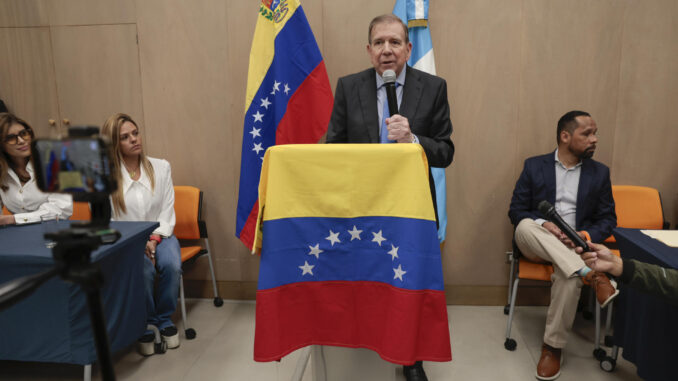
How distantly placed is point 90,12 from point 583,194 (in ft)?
13.6

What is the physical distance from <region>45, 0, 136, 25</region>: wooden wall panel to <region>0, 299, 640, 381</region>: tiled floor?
104 inches

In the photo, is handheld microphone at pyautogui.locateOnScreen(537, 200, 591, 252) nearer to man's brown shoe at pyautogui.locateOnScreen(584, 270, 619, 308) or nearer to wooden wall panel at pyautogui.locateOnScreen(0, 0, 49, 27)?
man's brown shoe at pyautogui.locateOnScreen(584, 270, 619, 308)

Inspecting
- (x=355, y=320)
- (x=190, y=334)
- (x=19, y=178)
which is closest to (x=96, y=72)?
(x=19, y=178)

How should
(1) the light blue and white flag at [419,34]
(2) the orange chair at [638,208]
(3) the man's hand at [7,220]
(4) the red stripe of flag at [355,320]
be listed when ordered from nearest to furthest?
(4) the red stripe of flag at [355,320], (3) the man's hand at [7,220], (1) the light blue and white flag at [419,34], (2) the orange chair at [638,208]

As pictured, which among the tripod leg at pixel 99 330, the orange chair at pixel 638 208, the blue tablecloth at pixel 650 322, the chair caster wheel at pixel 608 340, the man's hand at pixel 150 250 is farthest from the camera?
the orange chair at pixel 638 208

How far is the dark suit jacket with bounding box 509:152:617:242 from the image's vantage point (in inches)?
108

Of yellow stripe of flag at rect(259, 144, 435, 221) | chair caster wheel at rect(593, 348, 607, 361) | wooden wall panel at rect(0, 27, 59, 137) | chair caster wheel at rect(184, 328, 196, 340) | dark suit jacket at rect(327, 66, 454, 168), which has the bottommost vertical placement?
chair caster wheel at rect(184, 328, 196, 340)

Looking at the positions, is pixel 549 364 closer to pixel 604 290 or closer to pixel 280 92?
pixel 604 290

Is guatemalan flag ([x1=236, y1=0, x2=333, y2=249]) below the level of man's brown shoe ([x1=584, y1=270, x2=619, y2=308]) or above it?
above

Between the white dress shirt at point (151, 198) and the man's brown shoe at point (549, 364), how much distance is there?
2.68 metres

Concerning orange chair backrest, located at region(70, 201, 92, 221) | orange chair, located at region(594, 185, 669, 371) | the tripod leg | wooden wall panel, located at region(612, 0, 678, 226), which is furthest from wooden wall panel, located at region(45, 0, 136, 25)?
orange chair, located at region(594, 185, 669, 371)

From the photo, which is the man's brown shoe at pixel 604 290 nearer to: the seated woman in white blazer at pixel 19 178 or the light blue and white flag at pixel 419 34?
the light blue and white flag at pixel 419 34

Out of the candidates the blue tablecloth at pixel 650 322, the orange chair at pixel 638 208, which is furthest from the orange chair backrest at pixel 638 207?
the blue tablecloth at pixel 650 322

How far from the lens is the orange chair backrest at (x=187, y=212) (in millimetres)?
3305
